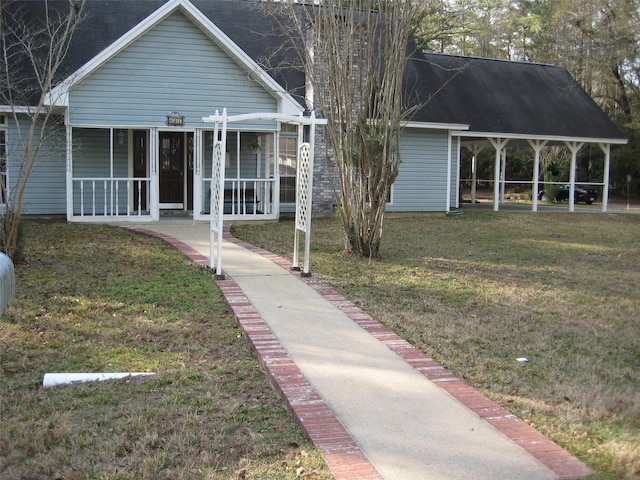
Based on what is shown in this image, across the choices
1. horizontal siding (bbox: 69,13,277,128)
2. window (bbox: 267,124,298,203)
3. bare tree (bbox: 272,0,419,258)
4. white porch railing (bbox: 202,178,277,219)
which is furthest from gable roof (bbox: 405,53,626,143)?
bare tree (bbox: 272,0,419,258)

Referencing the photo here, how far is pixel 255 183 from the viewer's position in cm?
1631

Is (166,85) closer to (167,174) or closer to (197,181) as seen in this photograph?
(197,181)

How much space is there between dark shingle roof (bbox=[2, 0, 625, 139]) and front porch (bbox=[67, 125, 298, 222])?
5.72ft

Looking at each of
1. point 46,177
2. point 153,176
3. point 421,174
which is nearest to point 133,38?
point 153,176

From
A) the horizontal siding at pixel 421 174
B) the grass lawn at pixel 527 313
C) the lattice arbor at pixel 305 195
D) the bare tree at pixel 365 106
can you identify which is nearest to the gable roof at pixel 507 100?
the horizontal siding at pixel 421 174

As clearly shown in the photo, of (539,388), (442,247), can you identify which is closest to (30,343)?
(539,388)

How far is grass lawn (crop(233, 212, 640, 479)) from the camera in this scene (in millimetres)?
4504

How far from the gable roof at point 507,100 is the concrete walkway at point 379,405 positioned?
43.9 feet

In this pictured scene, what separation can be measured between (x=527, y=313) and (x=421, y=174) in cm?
1262

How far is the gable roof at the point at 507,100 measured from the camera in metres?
20.1

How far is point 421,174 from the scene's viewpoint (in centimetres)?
1977

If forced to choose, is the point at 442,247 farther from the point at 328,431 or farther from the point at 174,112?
the point at 328,431

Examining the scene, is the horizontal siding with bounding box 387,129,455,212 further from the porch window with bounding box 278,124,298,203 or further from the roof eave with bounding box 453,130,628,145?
the porch window with bounding box 278,124,298,203

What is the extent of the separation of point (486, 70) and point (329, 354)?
803 inches
